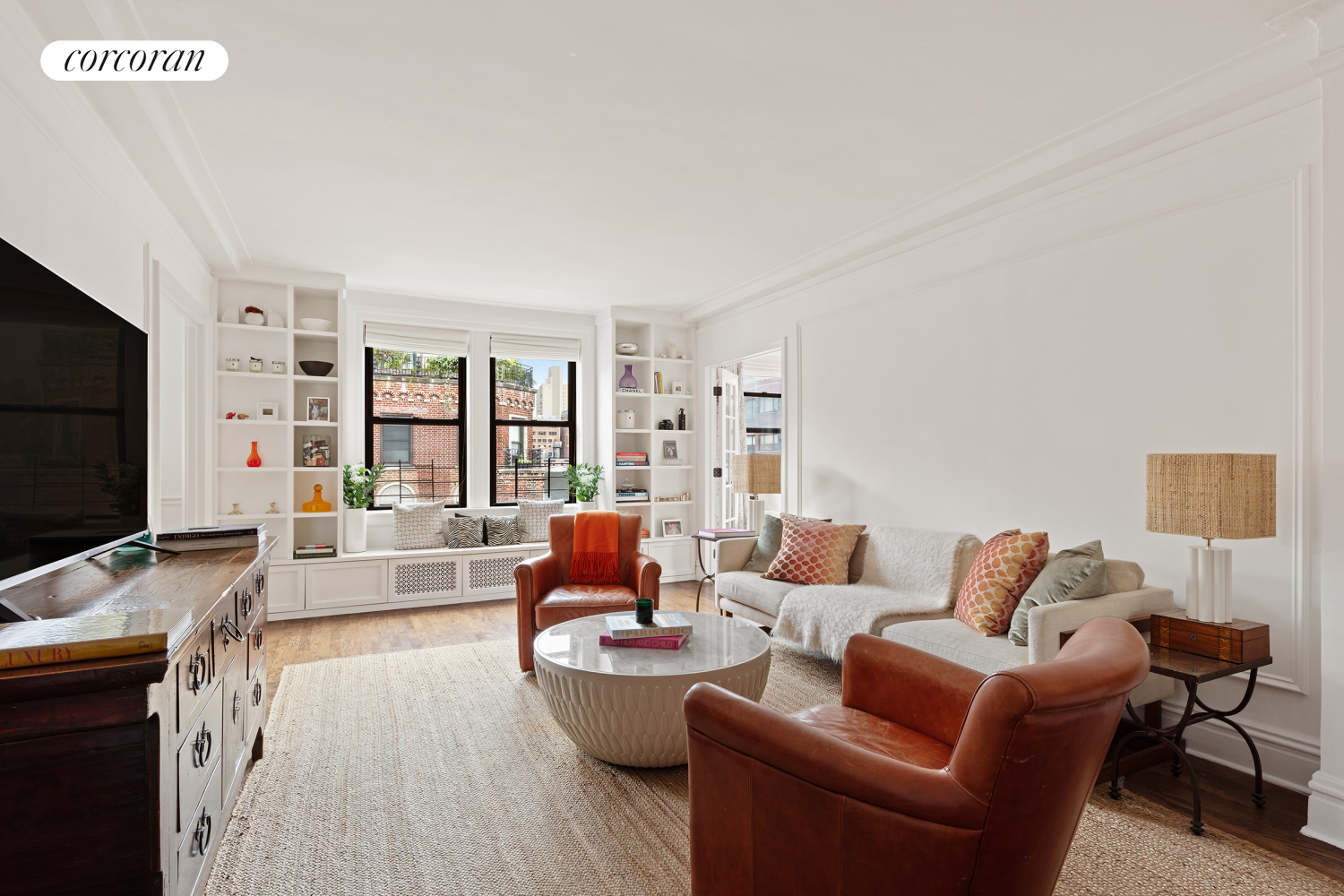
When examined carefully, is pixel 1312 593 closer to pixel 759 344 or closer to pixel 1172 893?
pixel 1172 893

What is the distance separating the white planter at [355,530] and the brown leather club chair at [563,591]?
2129 mm

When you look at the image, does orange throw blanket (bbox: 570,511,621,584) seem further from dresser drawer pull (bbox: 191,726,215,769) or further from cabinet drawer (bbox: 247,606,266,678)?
dresser drawer pull (bbox: 191,726,215,769)

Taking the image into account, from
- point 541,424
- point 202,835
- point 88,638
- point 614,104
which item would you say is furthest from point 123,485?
point 541,424

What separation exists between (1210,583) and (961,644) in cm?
90

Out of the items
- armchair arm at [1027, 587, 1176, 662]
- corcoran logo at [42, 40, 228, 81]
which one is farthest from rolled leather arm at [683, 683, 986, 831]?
corcoran logo at [42, 40, 228, 81]

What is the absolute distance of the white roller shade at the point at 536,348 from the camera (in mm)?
6497

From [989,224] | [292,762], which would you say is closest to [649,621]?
[292,762]

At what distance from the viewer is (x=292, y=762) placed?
277cm

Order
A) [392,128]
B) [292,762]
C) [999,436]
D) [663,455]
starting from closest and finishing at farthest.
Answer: [292,762] < [392,128] < [999,436] < [663,455]

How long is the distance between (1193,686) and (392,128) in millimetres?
3722

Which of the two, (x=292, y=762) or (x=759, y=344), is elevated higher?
(x=759, y=344)

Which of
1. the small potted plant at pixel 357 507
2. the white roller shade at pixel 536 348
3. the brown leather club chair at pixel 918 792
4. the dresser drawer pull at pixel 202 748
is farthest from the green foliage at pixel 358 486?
the brown leather club chair at pixel 918 792

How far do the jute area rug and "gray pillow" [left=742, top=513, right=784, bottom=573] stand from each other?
1.46m

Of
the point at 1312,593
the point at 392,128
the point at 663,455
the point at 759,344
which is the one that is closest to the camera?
the point at 1312,593
